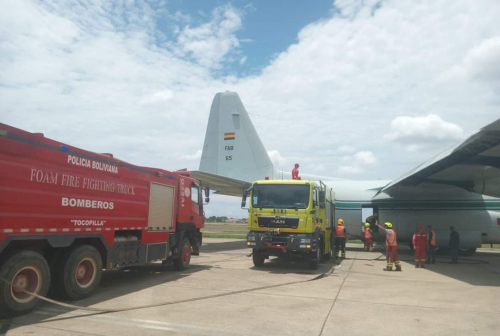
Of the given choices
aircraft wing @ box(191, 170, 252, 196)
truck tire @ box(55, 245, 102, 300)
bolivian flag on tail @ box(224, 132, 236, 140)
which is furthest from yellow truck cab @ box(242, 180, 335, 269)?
bolivian flag on tail @ box(224, 132, 236, 140)

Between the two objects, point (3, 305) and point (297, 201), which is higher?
point (297, 201)

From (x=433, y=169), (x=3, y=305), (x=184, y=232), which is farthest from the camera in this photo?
(x=433, y=169)

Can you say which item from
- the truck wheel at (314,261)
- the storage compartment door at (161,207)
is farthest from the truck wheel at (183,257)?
the truck wheel at (314,261)

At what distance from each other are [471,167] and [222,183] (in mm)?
11388

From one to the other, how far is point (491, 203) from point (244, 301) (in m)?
16.5

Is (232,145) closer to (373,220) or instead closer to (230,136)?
(230,136)

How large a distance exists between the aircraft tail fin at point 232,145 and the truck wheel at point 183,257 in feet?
37.4

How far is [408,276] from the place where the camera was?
12273 millimetres

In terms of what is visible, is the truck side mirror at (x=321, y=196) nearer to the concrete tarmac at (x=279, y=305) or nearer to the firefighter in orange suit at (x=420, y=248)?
the concrete tarmac at (x=279, y=305)

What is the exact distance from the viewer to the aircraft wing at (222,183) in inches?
727

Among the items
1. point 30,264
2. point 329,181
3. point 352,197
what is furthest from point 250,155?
point 30,264

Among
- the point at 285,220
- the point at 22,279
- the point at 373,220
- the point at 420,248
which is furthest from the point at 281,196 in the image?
the point at 373,220

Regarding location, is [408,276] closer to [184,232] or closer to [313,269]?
[313,269]

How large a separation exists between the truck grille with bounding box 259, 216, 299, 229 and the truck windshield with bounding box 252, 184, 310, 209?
0.39 m
